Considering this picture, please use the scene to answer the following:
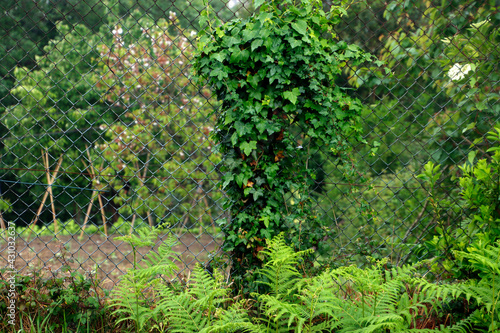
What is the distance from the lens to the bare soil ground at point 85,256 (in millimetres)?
2148

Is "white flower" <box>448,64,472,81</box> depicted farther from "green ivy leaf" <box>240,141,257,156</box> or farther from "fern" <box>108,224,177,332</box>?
"fern" <box>108,224,177,332</box>

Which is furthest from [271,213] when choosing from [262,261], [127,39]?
[127,39]

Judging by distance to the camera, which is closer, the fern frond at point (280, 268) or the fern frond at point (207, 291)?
the fern frond at point (207, 291)

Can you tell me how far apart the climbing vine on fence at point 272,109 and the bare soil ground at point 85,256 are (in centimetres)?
31

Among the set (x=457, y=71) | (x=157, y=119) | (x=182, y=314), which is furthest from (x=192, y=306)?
(x=157, y=119)

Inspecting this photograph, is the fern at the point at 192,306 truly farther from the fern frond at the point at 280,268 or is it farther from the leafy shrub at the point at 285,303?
the fern frond at the point at 280,268

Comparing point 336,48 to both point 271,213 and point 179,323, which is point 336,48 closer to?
point 271,213

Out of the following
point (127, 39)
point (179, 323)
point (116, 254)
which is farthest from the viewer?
point (127, 39)

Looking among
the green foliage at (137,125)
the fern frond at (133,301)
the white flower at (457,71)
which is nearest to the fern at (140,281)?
the fern frond at (133,301)

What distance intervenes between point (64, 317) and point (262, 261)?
1.09 metres

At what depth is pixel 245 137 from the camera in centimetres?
210

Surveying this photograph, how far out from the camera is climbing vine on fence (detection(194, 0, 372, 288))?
6.66 feet

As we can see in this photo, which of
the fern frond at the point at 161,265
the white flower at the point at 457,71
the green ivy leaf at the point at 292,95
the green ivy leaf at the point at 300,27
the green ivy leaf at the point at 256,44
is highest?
the green ivy leaf at the point at 256,44

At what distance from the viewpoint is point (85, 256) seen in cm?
586
